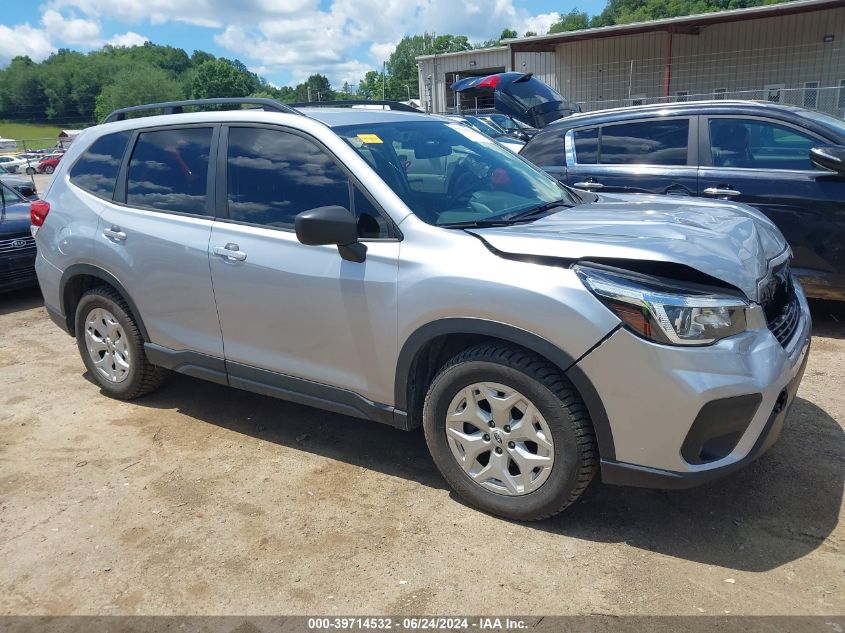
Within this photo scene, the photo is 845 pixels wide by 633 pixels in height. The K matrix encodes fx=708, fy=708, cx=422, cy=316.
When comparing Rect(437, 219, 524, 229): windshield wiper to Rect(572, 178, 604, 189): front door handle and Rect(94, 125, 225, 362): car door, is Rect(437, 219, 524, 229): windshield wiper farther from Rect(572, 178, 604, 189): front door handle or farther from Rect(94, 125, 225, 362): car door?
Rect(572, 178, 604, 189): front door handle

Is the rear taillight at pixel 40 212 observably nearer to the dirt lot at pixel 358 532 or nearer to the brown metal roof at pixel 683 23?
the dirt lot at pixel 358 532

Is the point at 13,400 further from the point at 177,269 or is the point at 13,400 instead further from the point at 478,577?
the point at 478,577

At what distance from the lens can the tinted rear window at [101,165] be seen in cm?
457

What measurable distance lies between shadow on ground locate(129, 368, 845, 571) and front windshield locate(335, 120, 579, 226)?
4.60 ft

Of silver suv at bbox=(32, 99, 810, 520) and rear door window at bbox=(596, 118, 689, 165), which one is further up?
rear door window at bbox=(596, 118, 689, 165)

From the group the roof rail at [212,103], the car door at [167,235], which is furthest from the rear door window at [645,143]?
the car door at [167,235]

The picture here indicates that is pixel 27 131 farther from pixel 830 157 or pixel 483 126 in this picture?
pixel 830 157

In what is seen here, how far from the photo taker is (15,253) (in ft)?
25.4

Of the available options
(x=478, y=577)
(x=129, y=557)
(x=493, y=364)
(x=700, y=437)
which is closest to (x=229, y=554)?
(x=129, y=557)

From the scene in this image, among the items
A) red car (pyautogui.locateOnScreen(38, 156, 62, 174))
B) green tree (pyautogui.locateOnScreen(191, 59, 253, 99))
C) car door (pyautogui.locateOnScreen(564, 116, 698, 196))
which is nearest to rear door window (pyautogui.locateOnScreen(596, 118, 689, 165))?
car door (pyautogui.locateOnScreen(564, 116, 698, 196))

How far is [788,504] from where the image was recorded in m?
3.23

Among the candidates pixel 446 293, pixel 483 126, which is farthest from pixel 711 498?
pixel 483 126

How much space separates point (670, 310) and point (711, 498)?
117 cm

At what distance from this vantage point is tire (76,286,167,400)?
15.0ft
